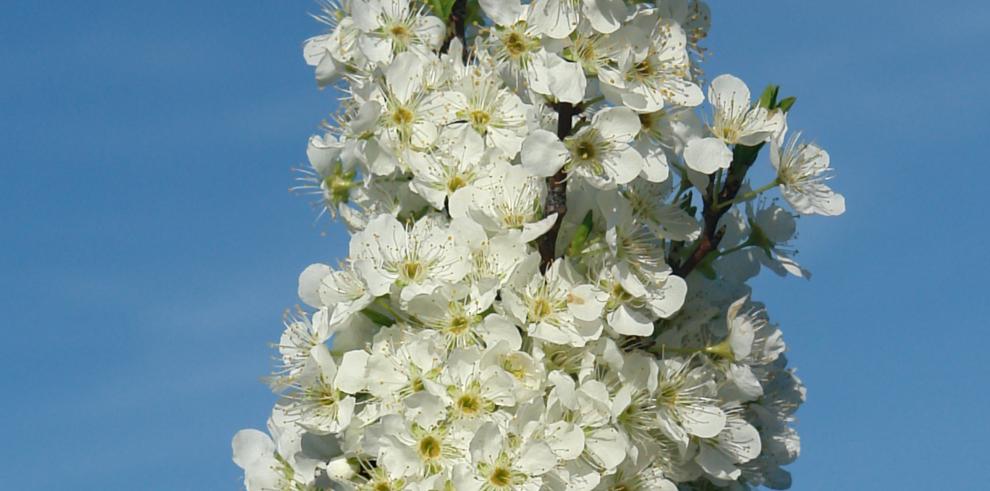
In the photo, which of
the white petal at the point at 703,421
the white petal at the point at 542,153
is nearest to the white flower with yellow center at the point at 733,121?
the white petal at the point at 542,153

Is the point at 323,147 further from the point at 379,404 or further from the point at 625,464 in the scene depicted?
the point at 625,464

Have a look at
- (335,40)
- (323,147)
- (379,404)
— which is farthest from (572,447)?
(335,40)

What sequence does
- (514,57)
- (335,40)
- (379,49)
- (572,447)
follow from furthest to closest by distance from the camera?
(335,40) < (379,49) < (514,57) < (572,447)

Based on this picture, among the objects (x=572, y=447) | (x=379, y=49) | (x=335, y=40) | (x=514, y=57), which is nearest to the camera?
(x=572, y=447)

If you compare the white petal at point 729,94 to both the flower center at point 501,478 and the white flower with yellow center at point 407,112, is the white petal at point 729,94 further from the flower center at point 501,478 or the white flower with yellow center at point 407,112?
the flower center at point 501,478

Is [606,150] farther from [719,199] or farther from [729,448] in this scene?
[729,448]

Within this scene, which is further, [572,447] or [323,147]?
[323,147]

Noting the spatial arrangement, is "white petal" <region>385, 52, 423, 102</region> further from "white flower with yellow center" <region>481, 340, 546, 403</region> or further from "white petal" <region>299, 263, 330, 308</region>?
"white flower with yellow center" <region>481, 340, 546, 403</region>
